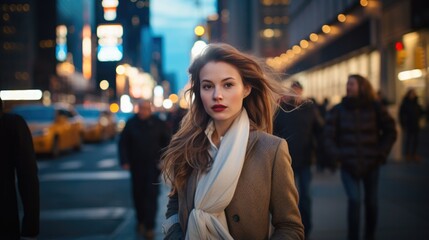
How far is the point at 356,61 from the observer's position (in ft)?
89.7

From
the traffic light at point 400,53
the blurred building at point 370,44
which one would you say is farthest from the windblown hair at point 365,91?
the traffic light at point 400,53

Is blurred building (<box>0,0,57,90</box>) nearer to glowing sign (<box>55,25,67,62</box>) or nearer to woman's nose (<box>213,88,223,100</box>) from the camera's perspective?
glowing sign (<box>55,25,67,62</box>)

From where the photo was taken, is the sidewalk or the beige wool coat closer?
the beige wool coat

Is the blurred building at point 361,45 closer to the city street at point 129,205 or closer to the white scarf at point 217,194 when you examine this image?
the white scarf at point 217,194

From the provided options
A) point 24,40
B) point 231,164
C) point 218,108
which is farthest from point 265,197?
point 24,40

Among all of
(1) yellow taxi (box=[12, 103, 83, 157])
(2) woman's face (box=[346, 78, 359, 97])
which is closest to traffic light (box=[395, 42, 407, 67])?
(1) yellow taxi (box=[12, 103, 83, 157])

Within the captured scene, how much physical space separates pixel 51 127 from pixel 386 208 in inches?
552

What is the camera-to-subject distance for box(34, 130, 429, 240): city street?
785 centimetres

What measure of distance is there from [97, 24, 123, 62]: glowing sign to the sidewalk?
155 ft

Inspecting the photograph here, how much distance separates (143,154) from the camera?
8.55 m

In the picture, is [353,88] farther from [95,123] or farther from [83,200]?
[95,123]

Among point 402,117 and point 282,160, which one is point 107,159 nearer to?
point 402,117

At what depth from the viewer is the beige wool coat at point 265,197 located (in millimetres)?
2781

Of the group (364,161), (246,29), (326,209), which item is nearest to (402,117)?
(326,209)
